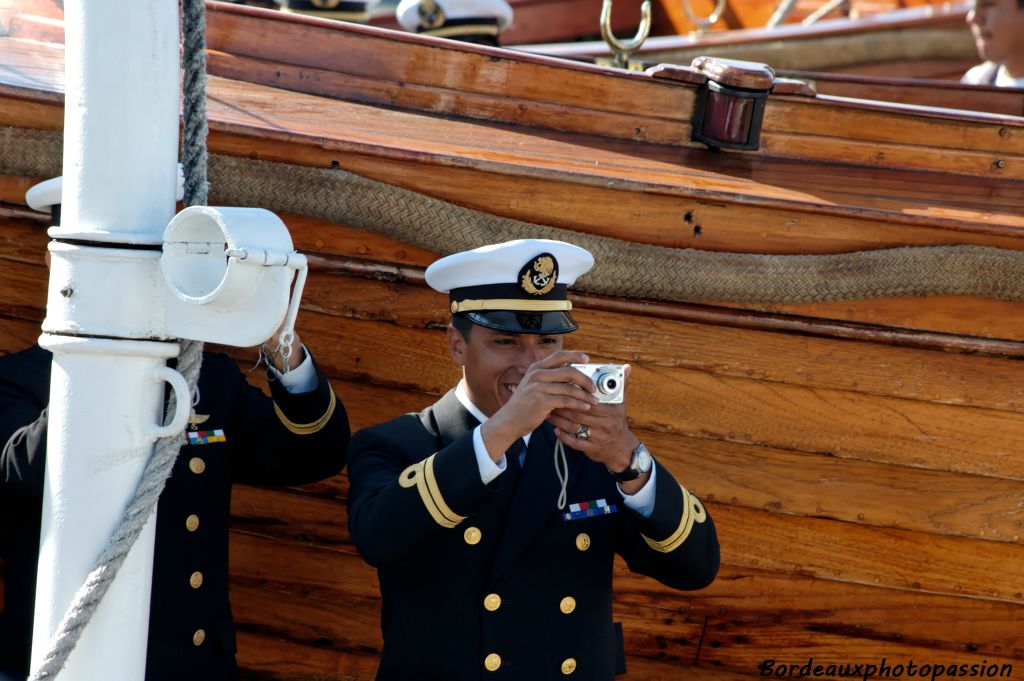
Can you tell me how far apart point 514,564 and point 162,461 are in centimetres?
69

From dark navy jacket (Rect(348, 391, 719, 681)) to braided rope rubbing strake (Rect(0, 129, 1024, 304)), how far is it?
0.55 meters

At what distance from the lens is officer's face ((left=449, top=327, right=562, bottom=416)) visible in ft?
6.72

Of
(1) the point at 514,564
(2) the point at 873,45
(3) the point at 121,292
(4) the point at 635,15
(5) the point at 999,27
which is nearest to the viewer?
(3) the point at 121,292

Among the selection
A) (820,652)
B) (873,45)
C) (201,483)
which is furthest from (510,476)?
(873,45)

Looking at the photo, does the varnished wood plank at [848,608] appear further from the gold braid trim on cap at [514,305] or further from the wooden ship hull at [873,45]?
the wooden ship hull at [873,45]

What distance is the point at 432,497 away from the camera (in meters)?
1.86

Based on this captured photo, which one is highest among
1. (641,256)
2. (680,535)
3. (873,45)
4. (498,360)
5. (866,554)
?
(873,45)

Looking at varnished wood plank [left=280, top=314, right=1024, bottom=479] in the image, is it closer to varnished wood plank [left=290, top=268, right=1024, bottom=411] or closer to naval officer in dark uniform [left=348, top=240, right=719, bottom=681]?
varnished wood plank [left=290, top=268, right=1024, bottom=411]

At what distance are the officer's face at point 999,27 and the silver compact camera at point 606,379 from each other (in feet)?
9.36

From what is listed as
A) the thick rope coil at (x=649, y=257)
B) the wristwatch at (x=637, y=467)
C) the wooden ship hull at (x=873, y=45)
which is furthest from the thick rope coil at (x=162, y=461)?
the wooden ship hull at (x=873, y=45)

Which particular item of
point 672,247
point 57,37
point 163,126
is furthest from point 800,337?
point 57,37

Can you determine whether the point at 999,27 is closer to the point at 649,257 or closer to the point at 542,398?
the point at 649,257

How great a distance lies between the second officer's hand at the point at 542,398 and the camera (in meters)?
1.79

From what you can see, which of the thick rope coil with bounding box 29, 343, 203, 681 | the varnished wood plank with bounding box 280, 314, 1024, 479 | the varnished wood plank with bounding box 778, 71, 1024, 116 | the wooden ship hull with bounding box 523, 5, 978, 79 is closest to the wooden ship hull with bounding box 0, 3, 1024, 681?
the varnished wood plank with bounding box 280, 314, 1024, 479
